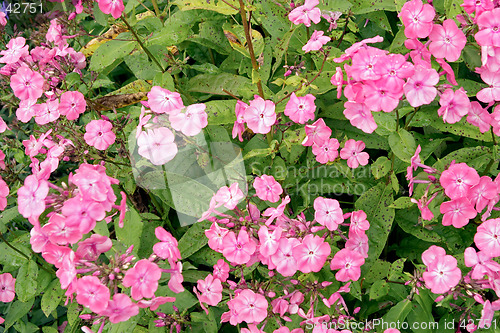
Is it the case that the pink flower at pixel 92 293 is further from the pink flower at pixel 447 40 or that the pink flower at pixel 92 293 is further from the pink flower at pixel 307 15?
the pink flower at pixel 447 40

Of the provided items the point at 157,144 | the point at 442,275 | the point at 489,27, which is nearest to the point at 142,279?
the point at 157,144

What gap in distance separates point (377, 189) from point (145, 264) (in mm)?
1031

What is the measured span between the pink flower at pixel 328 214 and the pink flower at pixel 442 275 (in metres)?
0.34

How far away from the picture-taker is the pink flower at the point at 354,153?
69.9 inches

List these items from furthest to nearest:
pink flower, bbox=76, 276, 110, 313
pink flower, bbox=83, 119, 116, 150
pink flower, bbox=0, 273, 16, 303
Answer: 1. pink flower, bbox=0, 273, 16, 303
2. pink flower, bbox=83, 119, 116, 150
3. pink flower, bbox=76, 276, 110, 313

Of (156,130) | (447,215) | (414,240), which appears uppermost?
(156,130)

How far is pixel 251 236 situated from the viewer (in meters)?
1.54

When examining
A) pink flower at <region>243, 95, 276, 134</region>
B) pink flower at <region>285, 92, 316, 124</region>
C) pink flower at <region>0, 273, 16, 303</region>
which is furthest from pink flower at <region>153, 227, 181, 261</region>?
pink flower at <region>0, 273, 16, 303</region>

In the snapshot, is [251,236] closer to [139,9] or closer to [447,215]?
[447,215]

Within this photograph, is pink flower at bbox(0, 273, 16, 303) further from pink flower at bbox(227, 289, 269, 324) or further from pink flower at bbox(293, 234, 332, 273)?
pink flower at bbox(293, 234, 332, 273)

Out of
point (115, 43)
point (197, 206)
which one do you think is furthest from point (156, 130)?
point (115, 43)

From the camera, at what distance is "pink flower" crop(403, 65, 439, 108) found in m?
1.40

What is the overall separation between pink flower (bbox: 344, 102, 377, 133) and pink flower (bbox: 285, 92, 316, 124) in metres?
0.12

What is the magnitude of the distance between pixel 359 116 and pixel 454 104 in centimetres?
30
